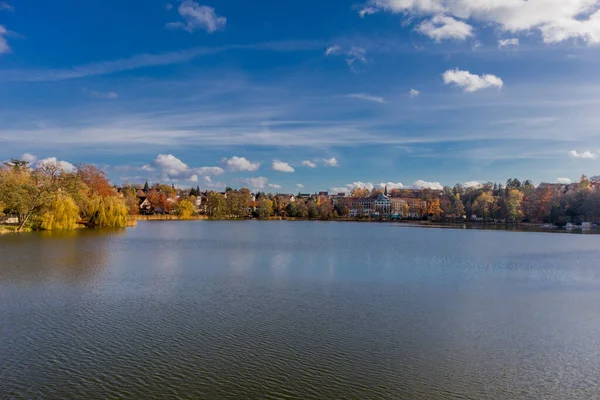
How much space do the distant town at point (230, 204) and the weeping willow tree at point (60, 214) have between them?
82mm

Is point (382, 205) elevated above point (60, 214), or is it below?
above

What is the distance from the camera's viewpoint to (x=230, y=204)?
10225cm

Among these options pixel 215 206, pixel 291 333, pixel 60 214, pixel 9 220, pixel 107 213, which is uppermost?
pixel 215 206

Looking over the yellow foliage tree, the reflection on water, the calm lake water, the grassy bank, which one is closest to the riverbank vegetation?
the reflection on water

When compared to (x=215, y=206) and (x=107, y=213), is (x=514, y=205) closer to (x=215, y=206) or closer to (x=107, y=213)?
(x=215, y=206)

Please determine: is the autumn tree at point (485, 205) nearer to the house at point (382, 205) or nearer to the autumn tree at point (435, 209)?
the autumn tree at point (435, 209)

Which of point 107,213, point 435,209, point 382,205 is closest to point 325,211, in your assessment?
point 435,209

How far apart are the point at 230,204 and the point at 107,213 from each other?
54474 mm

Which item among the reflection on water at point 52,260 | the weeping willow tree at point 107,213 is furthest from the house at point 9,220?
the reflection on water at point 52,260

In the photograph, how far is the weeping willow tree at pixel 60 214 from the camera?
134 ft

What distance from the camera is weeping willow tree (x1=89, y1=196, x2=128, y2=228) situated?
47625mm

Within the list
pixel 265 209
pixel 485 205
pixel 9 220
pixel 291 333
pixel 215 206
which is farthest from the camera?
pixel 265 209

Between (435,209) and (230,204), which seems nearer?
(230,204)

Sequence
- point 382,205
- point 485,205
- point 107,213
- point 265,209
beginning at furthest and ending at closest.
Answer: point 382,205, point 265,209, point 485,205, point 107,213
